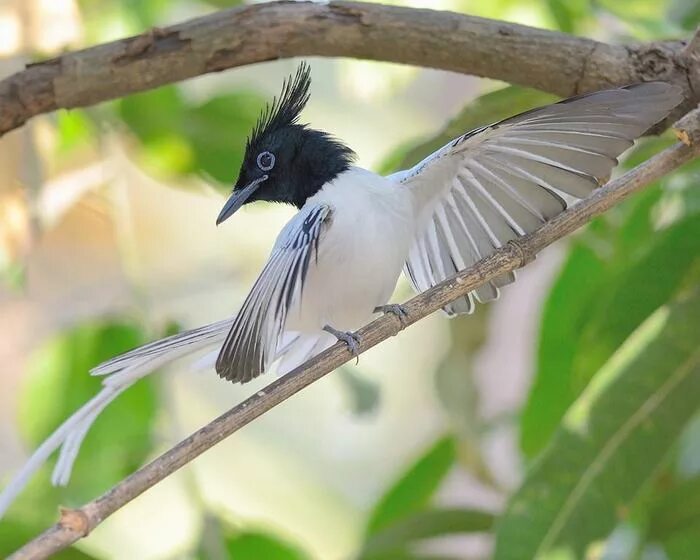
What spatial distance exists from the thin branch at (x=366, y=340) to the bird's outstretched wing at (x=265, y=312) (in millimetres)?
68

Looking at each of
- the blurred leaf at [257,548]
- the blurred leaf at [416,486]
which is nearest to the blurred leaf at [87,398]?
the blurred leaf at [257,548]

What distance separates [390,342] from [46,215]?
6.83 ft

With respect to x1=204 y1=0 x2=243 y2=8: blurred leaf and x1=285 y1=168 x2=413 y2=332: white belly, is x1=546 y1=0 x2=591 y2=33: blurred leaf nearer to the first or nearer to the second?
x1=204 y1=0 x2=243 y2=8: blurred leaf

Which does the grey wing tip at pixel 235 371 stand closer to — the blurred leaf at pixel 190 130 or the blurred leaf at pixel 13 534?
the blurred leaf at pixel 13 534

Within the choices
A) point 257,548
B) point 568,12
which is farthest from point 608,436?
point 568,12

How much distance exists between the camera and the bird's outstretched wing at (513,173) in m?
1.12

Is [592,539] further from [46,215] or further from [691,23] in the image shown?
[46,215]

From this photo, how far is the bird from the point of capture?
111cm

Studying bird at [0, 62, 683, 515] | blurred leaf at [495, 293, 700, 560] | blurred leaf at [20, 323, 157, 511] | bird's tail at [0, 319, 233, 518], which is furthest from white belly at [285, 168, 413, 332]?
blurred leaf at [20, 323, 157, 511]

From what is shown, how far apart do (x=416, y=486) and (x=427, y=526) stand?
32 centimetres

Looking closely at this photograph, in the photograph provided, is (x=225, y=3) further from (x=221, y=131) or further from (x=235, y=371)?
(x=235, y=371)

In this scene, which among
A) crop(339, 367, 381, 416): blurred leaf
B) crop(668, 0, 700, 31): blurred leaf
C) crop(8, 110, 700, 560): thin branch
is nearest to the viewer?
crop(8, 110, 700, 560): thin branch

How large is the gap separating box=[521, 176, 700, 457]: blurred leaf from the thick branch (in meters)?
0.32

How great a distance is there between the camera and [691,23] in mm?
1813
